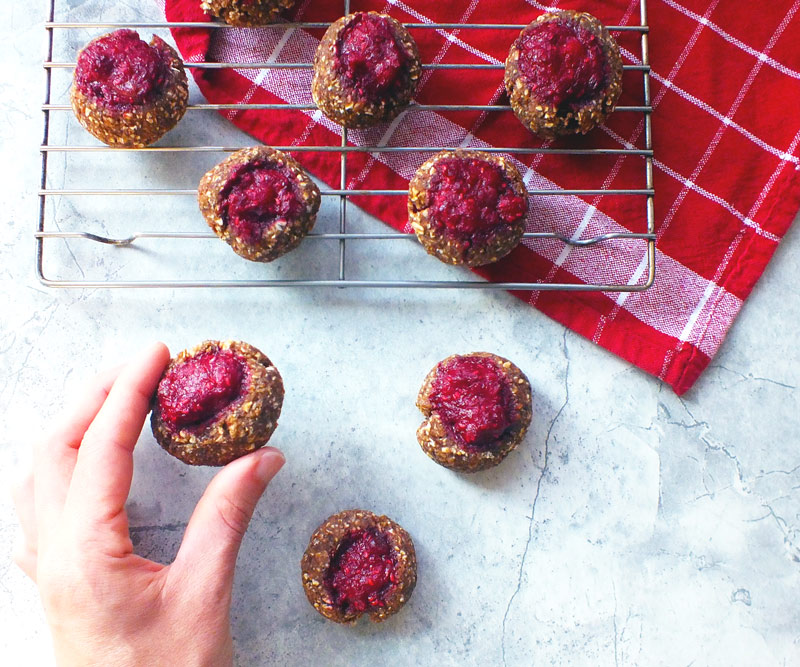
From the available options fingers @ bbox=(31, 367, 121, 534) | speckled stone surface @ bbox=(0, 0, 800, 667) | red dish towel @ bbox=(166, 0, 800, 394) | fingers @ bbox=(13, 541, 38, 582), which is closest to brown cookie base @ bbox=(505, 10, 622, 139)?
red dish towel @ bbox=(166, 0, 800, 394)

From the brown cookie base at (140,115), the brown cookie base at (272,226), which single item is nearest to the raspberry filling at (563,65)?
the brown cookie base at (272,226)

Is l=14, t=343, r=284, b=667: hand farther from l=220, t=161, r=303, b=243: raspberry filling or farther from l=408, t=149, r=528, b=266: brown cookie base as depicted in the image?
l=408, t=149, r=528, b=266: brown cookie base

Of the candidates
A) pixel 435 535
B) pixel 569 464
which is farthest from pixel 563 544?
pixel 435 535

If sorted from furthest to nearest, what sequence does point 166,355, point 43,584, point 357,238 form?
point 357,238
point 166,355
point 43,584

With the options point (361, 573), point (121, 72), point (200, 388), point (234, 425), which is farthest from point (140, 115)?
point (361, 573)

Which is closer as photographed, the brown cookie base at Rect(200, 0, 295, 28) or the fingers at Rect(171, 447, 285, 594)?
the fingers at Rect(171, 447, 285, 594)

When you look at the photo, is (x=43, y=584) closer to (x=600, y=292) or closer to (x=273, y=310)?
(x=273, y=310)

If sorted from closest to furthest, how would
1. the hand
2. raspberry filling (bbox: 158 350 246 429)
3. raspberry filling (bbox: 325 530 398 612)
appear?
the hand, raspberry filling (bbox: 158 350 246 429), raspberry filling (bbox: 325 530 398 612)
